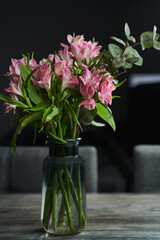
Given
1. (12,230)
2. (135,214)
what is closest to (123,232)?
(135,214)

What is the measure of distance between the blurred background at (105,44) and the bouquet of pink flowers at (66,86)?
1.18 metres

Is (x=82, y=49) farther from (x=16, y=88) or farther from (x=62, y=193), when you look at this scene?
(x=62, y=193)

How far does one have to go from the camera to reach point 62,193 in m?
0.75

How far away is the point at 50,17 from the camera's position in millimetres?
1925

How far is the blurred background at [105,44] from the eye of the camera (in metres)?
1.92

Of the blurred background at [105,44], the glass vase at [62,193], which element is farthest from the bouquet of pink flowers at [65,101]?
the blurred background at [105,44]

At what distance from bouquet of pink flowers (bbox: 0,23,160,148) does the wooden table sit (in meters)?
0.26

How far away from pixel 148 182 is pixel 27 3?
4.25 feet

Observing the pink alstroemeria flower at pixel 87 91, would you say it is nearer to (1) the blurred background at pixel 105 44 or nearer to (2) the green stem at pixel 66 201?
(2) the green stem at pixel 66 201

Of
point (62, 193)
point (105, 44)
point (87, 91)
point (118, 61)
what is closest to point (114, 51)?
point (118, 61)

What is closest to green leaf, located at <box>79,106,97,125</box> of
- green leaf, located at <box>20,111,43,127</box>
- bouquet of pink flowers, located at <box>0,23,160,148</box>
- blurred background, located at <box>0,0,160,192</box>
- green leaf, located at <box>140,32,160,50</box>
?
bouquet of pink flowers, located at <box>0,23,160,148</box>

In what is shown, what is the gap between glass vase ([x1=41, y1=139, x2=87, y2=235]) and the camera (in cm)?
74

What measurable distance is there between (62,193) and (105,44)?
1.34 metres

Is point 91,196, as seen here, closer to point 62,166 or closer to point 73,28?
point 62,166
